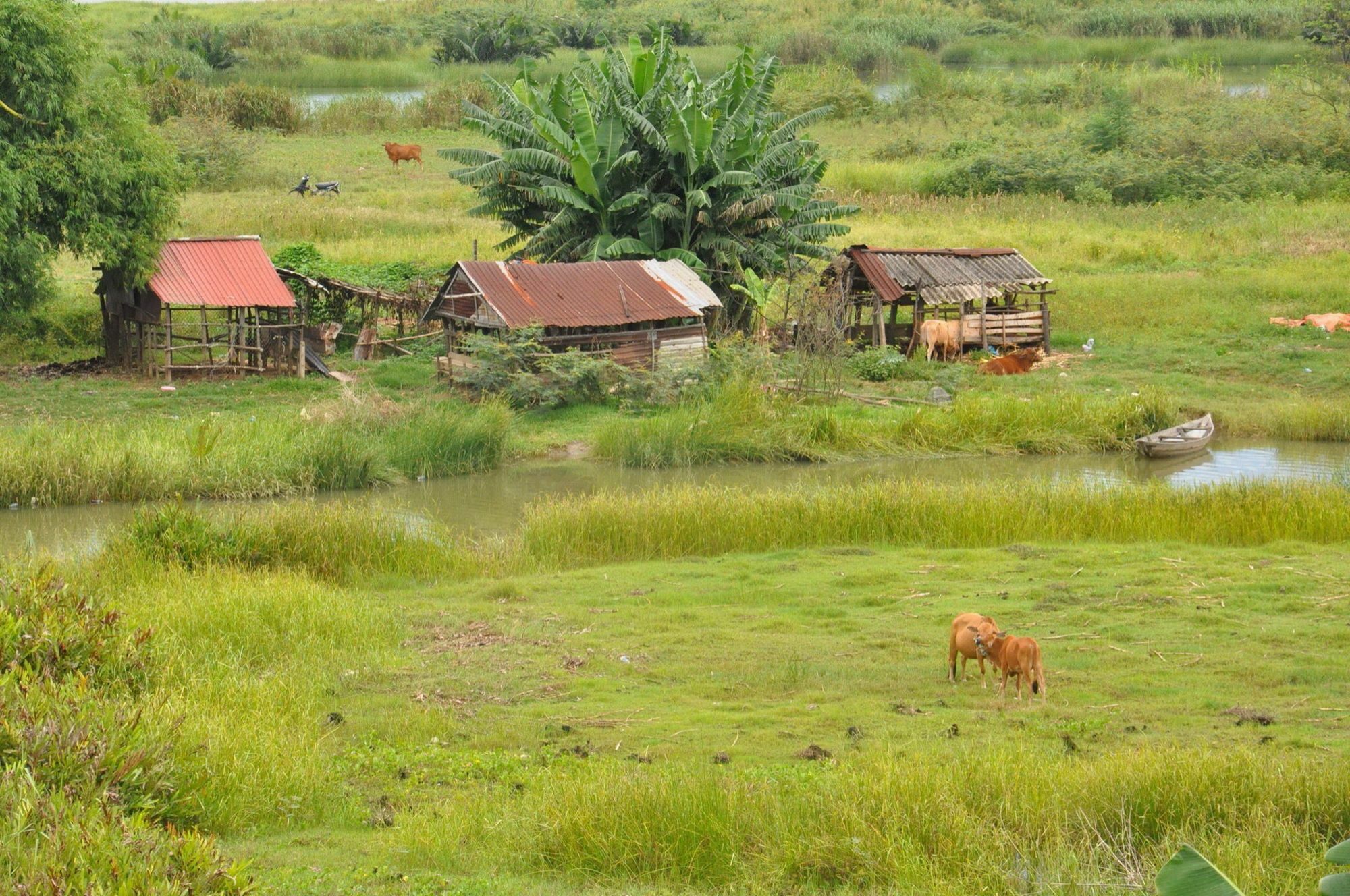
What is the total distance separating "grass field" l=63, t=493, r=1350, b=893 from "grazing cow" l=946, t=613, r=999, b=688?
0.15 meters

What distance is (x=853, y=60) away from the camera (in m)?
65.6

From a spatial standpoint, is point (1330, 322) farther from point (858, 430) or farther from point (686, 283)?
point (686, 283)

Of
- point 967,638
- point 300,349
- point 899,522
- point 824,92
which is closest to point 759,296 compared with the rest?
point 300,349

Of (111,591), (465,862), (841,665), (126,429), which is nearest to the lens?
(465,862)

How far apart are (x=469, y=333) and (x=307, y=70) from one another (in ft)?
138

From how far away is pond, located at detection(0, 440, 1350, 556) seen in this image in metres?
17.5

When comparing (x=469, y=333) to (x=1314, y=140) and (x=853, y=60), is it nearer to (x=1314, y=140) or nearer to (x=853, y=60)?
(x=1314, y=140)

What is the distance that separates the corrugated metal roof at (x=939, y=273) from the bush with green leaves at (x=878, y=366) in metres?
1.17

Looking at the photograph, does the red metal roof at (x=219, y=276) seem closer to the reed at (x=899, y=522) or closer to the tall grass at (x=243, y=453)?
the tall grass at (x=243, y=453)

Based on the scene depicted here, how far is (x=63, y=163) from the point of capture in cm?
2388

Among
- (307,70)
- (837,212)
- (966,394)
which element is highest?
(307,70)

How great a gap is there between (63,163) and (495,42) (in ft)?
137

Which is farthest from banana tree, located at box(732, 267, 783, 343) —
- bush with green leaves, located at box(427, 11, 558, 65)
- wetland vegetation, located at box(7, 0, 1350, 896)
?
bush with green leaves, located at box(427, 11, 558, 65)

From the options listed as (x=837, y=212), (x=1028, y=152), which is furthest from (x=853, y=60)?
(x=837, y=212)
